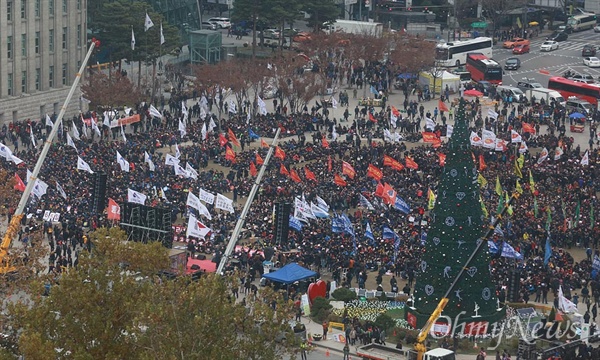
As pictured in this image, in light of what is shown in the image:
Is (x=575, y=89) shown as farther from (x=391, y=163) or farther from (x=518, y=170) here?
(x=391, y=163)

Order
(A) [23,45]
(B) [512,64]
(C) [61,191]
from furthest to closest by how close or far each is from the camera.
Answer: (B) [512,64] → (A) [23,45] → (C) [61,191]

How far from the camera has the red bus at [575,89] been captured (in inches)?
5408

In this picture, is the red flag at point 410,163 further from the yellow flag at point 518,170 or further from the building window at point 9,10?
the building window at point 9,10

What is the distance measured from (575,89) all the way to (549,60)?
23.4 meters

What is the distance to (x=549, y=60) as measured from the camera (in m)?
162

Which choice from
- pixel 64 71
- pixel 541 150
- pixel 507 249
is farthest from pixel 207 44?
pixel 507 249

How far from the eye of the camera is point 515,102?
454 ft

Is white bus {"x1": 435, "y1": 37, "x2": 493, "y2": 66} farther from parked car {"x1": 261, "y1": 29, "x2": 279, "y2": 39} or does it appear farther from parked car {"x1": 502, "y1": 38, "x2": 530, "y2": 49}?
parked car {"x1": 261, "y1": 29, "x2": 279, "y2": 39}

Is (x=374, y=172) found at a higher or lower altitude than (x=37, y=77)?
higher

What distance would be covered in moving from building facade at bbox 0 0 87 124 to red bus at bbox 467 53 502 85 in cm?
3451

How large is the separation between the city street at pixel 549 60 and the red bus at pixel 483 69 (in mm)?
2315

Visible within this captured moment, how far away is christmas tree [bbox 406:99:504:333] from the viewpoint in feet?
255

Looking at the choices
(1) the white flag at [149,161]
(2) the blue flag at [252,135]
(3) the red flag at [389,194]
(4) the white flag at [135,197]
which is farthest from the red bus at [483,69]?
(4) the white flag at [135,197]

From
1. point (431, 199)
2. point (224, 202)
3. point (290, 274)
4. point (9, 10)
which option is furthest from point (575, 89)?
point (290, 274)
